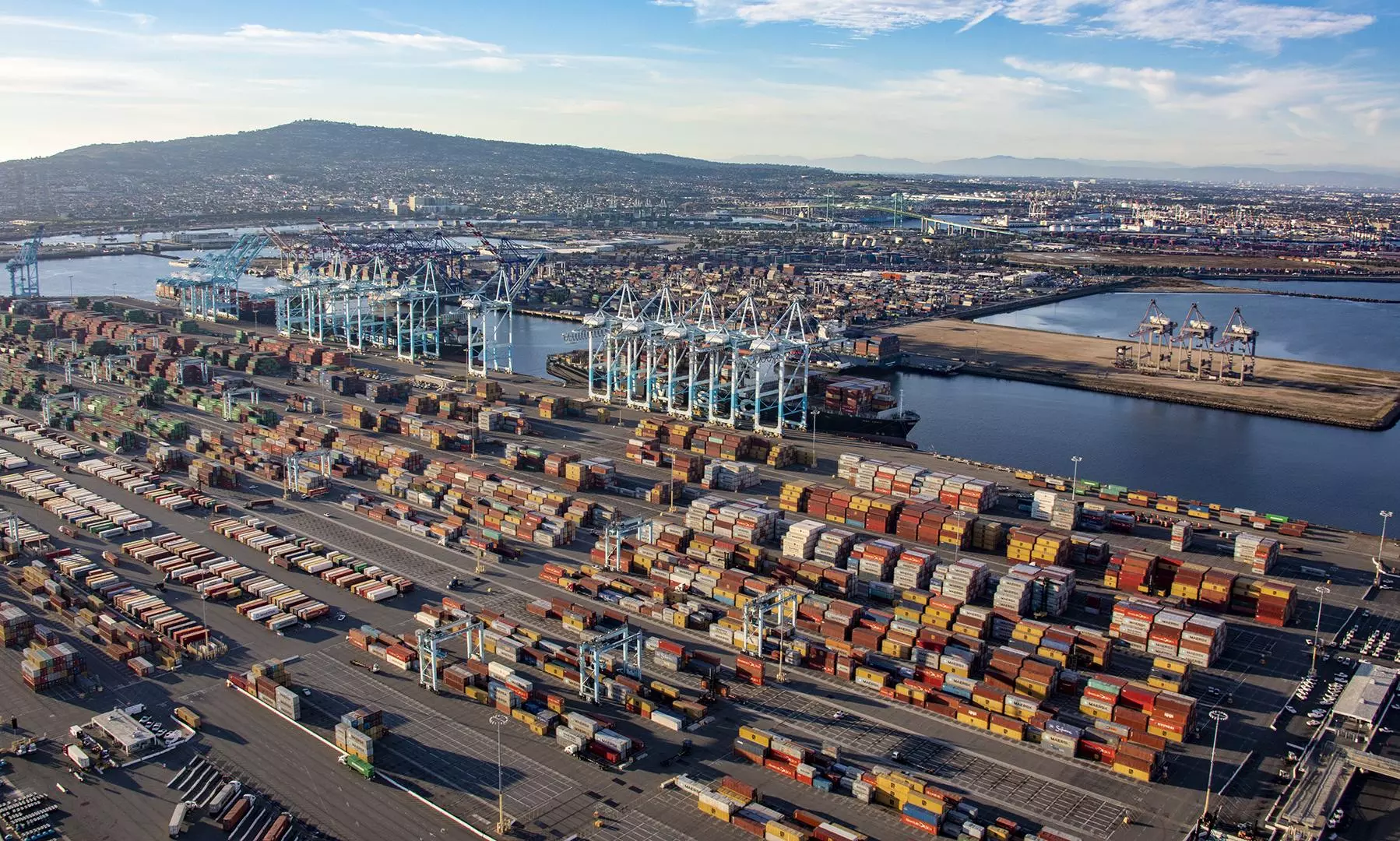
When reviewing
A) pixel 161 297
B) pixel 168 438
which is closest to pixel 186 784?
pixel 168 438

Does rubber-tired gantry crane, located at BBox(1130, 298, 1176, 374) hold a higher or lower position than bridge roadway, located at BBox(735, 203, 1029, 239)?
lower

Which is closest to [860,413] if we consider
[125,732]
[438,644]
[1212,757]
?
[438,644]

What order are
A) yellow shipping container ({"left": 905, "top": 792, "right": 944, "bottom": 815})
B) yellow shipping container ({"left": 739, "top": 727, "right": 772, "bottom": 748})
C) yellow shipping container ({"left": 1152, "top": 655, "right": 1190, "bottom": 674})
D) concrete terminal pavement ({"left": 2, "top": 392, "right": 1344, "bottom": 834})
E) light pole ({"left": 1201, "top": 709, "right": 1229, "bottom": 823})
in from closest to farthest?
yellow shipping container ({"left": 905, "top": 792, "right": 944, "bottom": 815}), light pole ({"left": 1201, "top": 709, "right": 1229, "bottom": 823}), yellow shipping container ({"left": 739, "top": 727, "right": 772, "bottom": 748}), yellow shipping container ({"left": 1152, "top": 655, "right": 1190, "bottom": 674}), concrete terminal pavement ({"left": 2, "top": 392, "right": 1344, "bottom": 834})

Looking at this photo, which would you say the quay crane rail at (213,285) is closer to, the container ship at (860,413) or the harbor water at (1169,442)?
the harbor water at (1169,442)

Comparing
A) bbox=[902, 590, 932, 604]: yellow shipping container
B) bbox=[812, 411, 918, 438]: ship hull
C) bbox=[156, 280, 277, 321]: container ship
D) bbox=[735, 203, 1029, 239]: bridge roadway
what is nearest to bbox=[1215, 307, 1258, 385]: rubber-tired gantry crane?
bbox=[812, 411, 918, 438]: ship hull

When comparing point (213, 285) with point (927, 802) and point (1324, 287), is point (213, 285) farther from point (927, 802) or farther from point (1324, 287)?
point (1324, 287)

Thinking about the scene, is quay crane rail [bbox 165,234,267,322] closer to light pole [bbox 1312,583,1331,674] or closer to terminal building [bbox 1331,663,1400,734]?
light pole [bbox 1312,583,1331,674]
